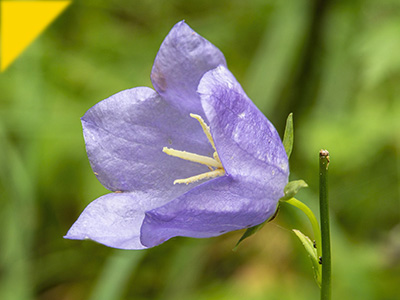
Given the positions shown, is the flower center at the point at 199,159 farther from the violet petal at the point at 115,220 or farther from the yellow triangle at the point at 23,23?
the yellow triangle at the point at 23,23

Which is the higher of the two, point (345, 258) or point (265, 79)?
point (265, 79)

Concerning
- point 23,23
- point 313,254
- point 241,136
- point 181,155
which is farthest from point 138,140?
point 23,23

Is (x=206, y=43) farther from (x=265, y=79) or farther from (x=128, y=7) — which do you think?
(x=128, y=7)

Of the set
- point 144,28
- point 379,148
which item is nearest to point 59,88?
point 144,28

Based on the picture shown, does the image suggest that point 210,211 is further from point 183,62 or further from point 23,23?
point 23,23

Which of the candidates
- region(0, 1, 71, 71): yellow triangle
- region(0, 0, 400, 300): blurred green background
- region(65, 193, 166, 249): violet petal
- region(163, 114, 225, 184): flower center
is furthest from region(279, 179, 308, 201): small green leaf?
region(0, 1, 71, 71): yellow triangle

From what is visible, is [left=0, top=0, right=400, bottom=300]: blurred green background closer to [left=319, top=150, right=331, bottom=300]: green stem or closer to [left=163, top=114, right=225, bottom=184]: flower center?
[left=163, top=114, right=225, bottom=184]: flower center
